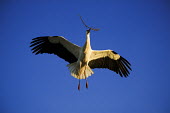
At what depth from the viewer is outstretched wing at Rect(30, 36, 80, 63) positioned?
8.70 metres

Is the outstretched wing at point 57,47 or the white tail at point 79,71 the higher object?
the outstretched wing at point 57,47

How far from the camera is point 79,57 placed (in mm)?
8367

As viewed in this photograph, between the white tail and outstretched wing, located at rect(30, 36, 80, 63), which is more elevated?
outstretched wing, located at rect(30, 36, 80, 63)

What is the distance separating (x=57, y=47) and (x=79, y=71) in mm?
1309

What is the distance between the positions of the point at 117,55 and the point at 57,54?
2379mm

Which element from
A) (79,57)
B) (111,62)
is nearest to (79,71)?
(79,57)

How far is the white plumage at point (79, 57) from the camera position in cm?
854

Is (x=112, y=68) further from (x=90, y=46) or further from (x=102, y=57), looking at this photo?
(x=90, y=46)

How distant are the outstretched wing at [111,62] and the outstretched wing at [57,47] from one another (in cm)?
76

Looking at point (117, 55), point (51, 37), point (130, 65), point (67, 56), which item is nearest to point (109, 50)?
point (117, 55)

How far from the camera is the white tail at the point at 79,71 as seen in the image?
853 centimetres

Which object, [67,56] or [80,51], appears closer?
[80,51]

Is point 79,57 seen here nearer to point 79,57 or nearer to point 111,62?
point 79,57

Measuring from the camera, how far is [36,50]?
8781mm
